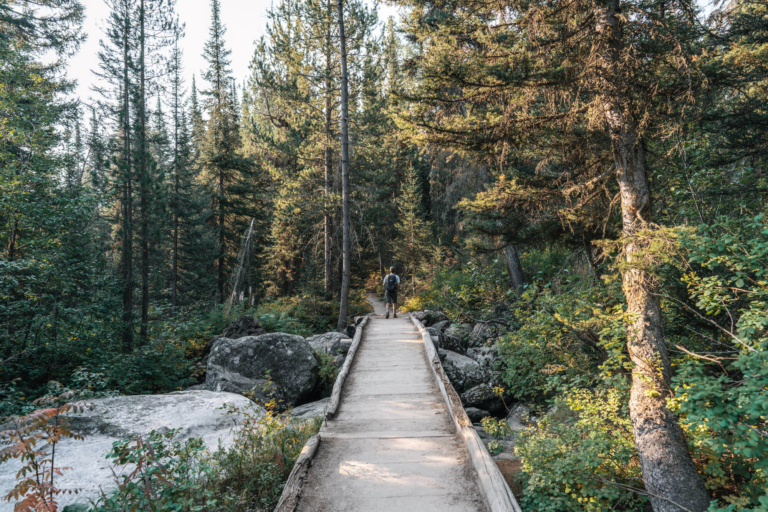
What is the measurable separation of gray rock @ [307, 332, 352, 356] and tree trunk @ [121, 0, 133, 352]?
5.64m

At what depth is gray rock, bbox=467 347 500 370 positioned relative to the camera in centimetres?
867

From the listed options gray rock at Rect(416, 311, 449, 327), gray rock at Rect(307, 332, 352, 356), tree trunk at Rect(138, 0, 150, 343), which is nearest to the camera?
gray rock at Rect(307, 332, 352, 356)

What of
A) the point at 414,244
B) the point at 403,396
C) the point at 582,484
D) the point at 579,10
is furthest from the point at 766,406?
the point at 414,244

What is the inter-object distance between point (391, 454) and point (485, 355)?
18.4 ft

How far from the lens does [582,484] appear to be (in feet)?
12.9

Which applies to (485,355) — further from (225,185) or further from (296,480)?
(225,185)

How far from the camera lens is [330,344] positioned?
34.9ft

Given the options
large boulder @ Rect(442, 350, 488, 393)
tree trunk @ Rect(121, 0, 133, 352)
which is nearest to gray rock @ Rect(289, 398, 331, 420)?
large boulder @ Rect(442, 350, 488, 393)

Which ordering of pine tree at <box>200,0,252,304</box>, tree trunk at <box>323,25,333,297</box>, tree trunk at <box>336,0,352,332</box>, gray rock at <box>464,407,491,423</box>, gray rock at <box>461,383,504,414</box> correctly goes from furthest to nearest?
pine tree at <box>200,0,252,304</box> < tree trunk at <box>323,25,333,297</box> < tree trunk at <box>336,0,352,332</box> < gray rock at <box>461,383,504,414</box> < gray rock at <box>464,407,491,423</box>

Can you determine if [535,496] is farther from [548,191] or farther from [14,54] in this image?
[14,54]

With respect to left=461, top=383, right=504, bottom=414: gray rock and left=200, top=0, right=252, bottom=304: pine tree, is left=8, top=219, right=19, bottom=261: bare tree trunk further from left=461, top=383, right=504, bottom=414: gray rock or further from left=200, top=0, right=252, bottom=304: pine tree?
left=200, top=0, right=252, bottom=304: pine tree

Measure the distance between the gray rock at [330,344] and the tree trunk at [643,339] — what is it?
6943mm

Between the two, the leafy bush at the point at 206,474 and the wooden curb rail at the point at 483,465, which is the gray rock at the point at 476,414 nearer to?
the wooden curb rail at the point at 483,465

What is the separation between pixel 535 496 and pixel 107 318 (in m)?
11.2
